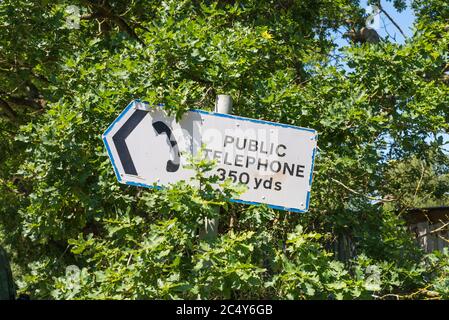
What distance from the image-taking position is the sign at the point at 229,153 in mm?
2209

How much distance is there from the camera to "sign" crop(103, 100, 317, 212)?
2209 mm

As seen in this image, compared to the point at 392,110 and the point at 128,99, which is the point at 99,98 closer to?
the point at 128,99

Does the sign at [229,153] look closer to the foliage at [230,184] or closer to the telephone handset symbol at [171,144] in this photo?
the telephone handset symbol at [171,144]

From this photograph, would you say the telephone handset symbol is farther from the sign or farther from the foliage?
the foliage

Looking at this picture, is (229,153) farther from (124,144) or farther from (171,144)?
(124,144)

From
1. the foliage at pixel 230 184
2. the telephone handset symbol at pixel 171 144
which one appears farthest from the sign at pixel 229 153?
the foliage at pixel 230 184

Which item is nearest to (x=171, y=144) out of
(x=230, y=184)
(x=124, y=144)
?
(x=124, y=144)

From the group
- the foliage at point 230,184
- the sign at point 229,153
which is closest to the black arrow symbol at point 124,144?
the sign at point 229,153

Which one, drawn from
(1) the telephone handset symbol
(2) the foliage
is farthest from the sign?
(2) the foliage

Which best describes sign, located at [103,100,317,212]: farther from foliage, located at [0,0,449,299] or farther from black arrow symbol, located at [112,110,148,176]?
foliage, located at [0,0,449,299]

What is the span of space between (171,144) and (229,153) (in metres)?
0.24

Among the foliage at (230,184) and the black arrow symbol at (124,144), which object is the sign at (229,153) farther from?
the foliage at (230,184)

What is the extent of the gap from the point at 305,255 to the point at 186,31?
5.00 ft
